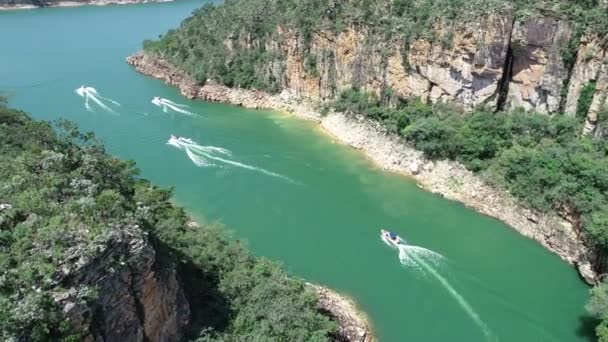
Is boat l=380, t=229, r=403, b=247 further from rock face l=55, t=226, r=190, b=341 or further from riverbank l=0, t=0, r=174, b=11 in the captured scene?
riverbank l=0, t=0, r=174, b=11

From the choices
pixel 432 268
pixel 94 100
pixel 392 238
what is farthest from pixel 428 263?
pixel 94 100

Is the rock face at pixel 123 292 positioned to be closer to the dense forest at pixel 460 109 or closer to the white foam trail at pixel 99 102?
the dense forest at pixel 460 109

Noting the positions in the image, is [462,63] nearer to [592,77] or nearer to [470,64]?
[470,64]

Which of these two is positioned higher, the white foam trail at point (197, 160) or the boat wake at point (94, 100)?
the boat wake at point (94, 100)

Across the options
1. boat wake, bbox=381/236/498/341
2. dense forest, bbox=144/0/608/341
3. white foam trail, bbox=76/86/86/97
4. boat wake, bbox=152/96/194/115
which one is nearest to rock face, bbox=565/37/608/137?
dense forest, bbox=144/0/608/341

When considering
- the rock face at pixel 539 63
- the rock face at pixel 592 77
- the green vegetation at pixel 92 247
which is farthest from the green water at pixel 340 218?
the rock face at pixel 539 63

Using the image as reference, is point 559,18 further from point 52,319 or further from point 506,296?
point 52,319

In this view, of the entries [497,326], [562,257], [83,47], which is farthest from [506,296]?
[83,47]
